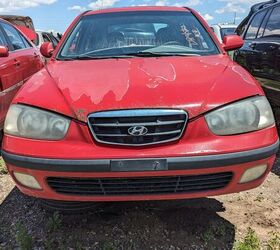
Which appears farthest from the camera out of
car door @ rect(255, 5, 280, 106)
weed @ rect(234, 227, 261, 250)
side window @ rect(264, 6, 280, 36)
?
side window @ rect(264, 6, 280, 36)

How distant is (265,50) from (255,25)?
1.13 m

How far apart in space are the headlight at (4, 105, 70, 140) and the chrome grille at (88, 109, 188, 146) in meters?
0.20

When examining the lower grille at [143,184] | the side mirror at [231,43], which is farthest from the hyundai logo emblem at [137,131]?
the side mirror at [231,43]

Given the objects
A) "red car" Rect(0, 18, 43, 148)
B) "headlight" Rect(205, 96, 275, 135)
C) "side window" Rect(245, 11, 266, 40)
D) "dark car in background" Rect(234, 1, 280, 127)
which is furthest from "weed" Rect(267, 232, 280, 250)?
"side window" Rect(245, 11, 266, 40)

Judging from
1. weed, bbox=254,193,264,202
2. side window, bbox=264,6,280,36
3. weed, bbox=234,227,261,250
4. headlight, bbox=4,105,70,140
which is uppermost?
headlight, bbox=4,105,70,140

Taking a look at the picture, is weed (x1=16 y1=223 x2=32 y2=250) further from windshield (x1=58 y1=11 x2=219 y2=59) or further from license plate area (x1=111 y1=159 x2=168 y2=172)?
windshield (x1=58 y1=11 x2=219 y2=59)

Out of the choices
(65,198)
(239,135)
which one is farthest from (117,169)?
(239,135)

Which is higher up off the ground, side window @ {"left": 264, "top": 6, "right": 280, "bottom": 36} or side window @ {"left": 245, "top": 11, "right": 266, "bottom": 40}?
side window @ {"left": 264, "top": 6, "right": 280, "bottom": 36}

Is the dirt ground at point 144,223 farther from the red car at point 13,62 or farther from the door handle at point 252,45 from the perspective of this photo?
the door handle at point 252,45

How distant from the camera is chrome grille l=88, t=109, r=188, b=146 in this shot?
244 cm

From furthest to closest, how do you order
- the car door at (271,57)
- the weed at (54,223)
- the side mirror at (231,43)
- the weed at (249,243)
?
the car door at (271,57) < the side mirror at (231,43) < the weed at (54,223) < the weed at (249,243)

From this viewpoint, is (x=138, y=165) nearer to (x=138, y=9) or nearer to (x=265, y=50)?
(x=138, y=9)

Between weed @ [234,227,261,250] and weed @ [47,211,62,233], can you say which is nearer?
weed @ [234,227,261,250]

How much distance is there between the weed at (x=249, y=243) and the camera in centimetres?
271
